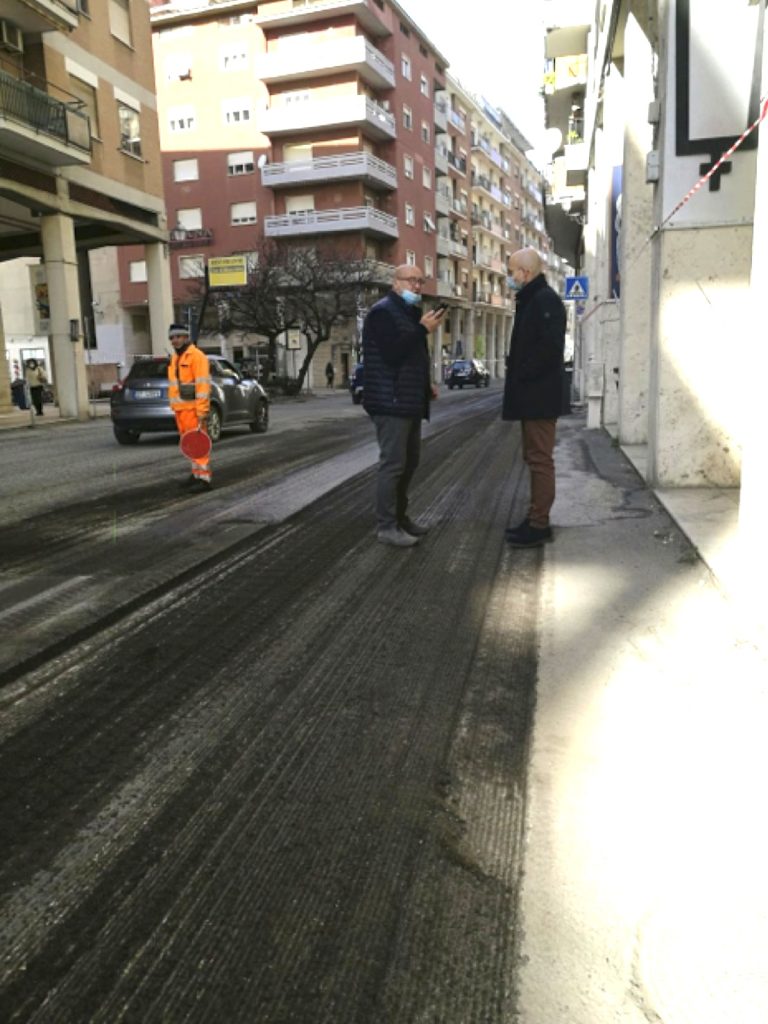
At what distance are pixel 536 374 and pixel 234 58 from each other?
4789 centimetres

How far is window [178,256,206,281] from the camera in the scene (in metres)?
46.5

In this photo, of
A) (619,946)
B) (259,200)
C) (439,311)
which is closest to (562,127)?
(259,200)

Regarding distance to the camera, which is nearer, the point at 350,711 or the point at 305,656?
the point at 350,711

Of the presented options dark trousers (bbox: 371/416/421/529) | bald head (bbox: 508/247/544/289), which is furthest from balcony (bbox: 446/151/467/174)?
dark trousers (bbox: 371/416/421/529)

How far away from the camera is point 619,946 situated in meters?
1.76

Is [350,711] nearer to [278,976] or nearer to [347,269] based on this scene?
[278,976]

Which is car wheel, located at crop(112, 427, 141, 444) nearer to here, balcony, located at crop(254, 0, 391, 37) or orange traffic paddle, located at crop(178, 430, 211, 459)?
orange traffic paddle, located at crop(178, 430, 211, 459)

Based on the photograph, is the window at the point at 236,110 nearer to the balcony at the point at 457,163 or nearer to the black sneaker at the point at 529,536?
the balcony at the point at 457,163

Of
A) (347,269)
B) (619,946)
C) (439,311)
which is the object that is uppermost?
(347,269)

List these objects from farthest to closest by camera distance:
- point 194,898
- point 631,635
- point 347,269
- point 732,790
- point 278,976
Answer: point 347,269 → point 631,635 → point 732,790 → point 194,898 → point 278,976

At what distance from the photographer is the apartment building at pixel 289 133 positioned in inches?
1677

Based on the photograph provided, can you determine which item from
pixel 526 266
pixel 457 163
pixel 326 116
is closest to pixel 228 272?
pixel 326 116

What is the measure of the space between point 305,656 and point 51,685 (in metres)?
1.03

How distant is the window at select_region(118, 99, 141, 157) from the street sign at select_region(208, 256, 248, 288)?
870 cm
